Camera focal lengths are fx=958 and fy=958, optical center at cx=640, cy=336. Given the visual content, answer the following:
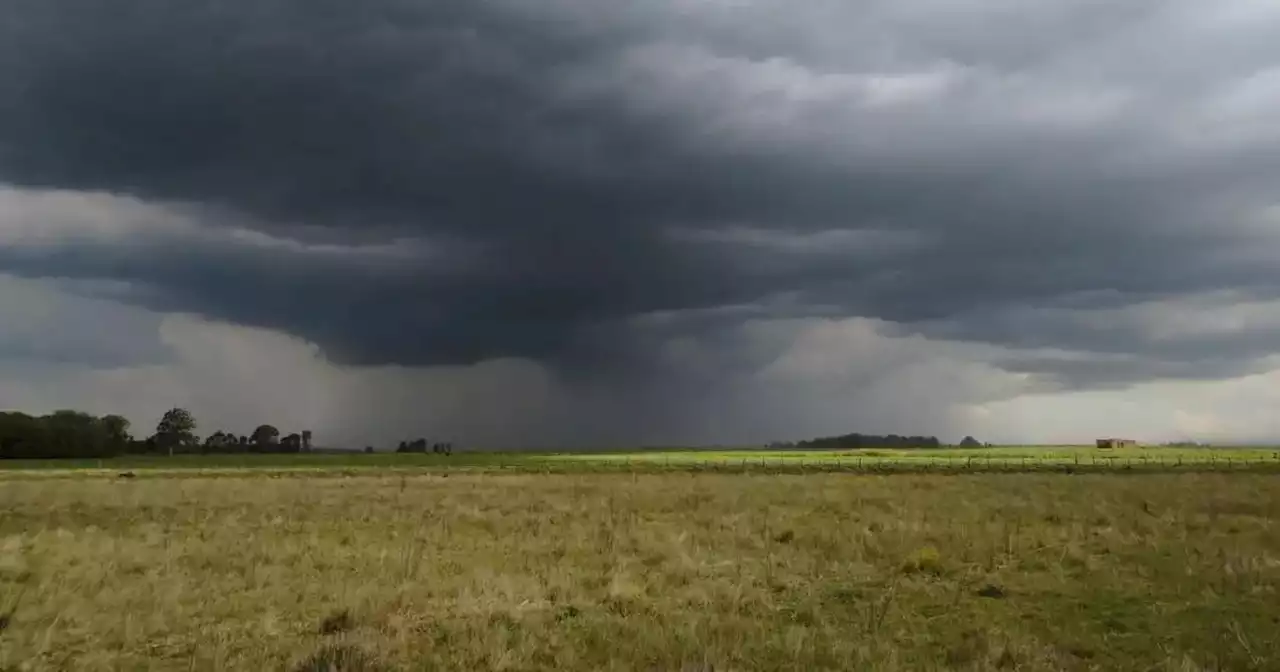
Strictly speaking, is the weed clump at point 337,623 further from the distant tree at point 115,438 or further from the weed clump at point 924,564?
the distant tree at point 115,438

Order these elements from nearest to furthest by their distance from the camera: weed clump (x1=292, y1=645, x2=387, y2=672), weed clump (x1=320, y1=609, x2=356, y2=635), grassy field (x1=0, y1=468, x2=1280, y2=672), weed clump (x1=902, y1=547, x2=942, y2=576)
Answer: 1. weed clump (x1=292, y1=645, x2=387, y2=672)
2. grassy field (x1=0, y1=468, x2=1280, y2=672)
3. weed clump (x1=320, y1=609, x2=356, y2=635)
4. weed clump (x1=902, y1=547, x2=942, y2=576)

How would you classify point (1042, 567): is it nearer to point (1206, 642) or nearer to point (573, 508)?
point (1206, 642)

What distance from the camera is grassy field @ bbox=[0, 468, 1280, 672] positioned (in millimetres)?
14281

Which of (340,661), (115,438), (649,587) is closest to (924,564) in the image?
(649,587)

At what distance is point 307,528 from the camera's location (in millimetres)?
32594

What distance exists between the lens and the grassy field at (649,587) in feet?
46.9

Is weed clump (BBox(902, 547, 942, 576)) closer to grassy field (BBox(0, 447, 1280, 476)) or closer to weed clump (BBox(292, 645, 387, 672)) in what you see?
weed clump (BBox(292, 645, 387, 672))

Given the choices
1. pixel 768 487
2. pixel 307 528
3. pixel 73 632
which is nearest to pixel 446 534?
pixel 307 528

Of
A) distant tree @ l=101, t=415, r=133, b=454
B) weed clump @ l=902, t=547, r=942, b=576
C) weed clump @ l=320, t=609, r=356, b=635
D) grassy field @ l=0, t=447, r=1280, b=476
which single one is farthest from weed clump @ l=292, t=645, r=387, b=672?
distant tree @ l=101, t=415, r=133, b=454

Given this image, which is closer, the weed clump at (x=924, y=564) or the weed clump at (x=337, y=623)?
the weed clump at (x=337, y=623)

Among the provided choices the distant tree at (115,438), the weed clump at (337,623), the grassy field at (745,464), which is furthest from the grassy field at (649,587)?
the distant tree at (115,438)

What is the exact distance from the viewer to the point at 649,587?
2030 cm

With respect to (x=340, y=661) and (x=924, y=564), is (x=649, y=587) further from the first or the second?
(x=340, y=661)

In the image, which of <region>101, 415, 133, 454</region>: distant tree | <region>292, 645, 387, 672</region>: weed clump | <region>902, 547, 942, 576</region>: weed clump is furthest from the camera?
<region>101, 415, 133, 454</region>: distant tree
